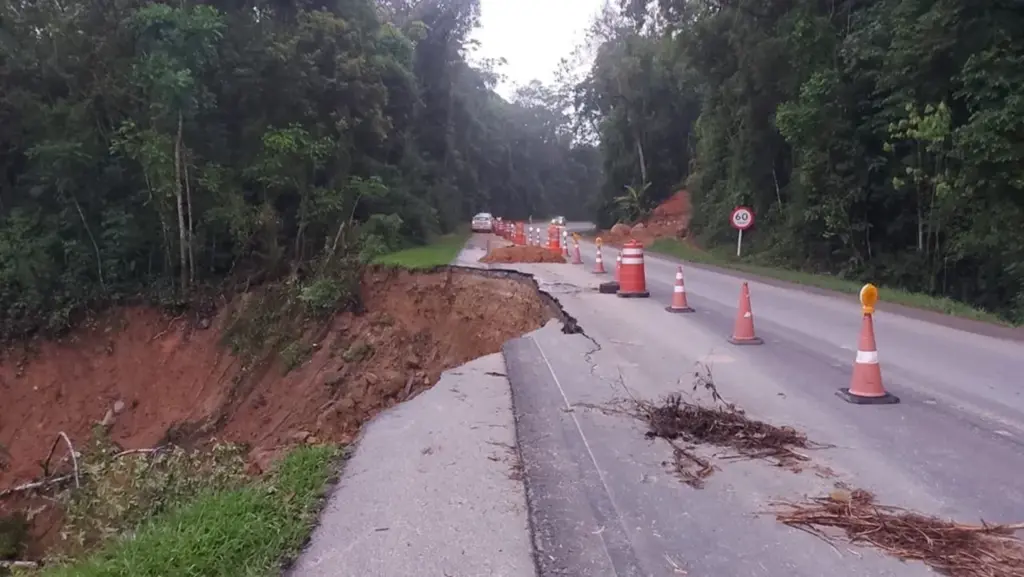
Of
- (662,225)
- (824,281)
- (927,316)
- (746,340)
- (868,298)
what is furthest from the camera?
(662,225)

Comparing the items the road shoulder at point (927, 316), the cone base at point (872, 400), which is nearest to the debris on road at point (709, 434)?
the cone base at point (872, 400)

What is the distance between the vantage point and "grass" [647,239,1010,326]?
14.5 meters

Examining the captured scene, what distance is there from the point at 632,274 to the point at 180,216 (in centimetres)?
1138

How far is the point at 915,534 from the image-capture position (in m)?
4.39

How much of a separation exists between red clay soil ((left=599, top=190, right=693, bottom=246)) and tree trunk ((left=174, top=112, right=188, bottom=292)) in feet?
78.7

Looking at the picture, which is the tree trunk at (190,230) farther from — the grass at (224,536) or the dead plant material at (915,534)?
the dead plant material at (915,534)

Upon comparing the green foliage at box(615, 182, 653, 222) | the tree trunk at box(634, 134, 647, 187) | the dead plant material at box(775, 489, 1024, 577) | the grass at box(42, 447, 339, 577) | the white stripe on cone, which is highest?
the tree trunk at box(634, 134, 647, 187)

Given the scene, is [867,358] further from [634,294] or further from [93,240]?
[93,240]

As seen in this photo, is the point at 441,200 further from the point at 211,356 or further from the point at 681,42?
the point at 211,356

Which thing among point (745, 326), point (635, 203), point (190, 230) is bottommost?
point (745, 326)

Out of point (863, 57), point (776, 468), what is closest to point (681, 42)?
point (863, 57)

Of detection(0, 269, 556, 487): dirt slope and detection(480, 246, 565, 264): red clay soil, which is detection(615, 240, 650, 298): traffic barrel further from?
detection(480, 246, 565, 264): red clay soil

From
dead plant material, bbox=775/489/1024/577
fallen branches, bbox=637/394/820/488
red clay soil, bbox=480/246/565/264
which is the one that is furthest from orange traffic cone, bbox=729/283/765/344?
red clay soil, bbox=480/246/565/264

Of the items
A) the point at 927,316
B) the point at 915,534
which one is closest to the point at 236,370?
the point at 927,316
